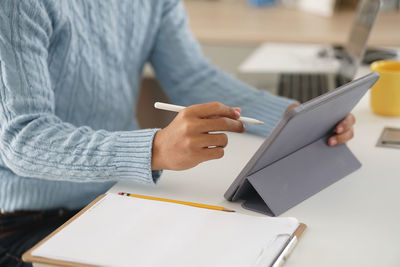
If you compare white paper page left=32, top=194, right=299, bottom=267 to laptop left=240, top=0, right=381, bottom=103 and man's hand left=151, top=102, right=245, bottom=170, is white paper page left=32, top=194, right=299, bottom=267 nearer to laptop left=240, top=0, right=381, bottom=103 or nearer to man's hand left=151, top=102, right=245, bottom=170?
man's hand left=151, top=102, right=245, bottom=170

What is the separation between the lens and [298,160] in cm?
84

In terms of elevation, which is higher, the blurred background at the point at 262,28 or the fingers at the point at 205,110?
the fingers at the point at 205,110

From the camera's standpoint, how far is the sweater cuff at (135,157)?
79cm

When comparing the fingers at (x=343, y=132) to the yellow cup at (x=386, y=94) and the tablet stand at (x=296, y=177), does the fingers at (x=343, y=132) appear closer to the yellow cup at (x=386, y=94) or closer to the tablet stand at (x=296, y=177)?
the tablet stand at (x=296, y=177)

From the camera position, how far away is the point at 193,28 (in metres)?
2.23

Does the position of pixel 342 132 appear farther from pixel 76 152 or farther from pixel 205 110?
pixel 76 152

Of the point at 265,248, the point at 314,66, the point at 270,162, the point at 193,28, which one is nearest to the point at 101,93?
the point at 270,162

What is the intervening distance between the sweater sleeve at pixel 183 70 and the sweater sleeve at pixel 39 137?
16.4 inches

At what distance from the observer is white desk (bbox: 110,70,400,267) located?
0.68m

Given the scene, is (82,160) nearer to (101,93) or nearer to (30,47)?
(30,47)

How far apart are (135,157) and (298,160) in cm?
26

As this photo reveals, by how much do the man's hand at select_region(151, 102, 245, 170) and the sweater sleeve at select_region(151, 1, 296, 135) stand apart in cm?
41

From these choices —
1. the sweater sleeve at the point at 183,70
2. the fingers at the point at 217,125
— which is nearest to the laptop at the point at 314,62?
the sweater sleeve at the point at 183,70

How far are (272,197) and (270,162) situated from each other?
55mm
